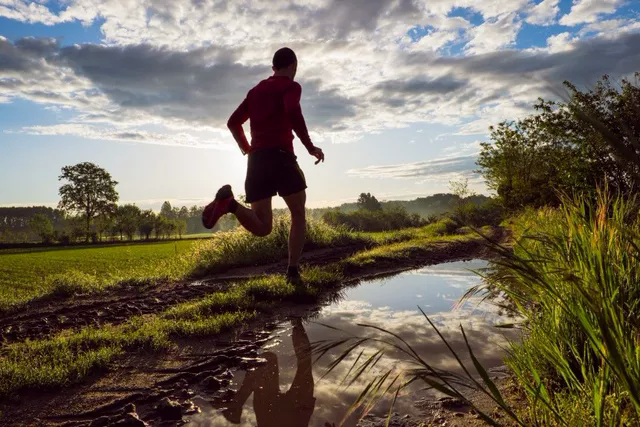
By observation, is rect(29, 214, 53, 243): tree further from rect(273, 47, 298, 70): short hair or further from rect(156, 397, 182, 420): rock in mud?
rect(156, 397, 182, 420): rock in mud

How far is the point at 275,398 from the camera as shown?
251 cm

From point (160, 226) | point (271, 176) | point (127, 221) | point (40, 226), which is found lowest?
point (271, 176)

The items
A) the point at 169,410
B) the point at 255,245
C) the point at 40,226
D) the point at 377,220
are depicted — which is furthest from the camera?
the point at 40,226

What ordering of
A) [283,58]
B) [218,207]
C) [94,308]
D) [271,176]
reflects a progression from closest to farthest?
[218,207] < [271,176] < [283,58] < [94,308]

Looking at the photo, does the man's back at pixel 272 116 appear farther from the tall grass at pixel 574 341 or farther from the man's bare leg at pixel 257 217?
the tall grass at pixel 574 341

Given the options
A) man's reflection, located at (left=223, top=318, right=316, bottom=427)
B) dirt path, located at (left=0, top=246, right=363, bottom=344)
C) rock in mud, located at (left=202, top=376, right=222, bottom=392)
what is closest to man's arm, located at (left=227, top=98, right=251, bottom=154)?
dirt path, located at (left=0, top=246, right=363, bottom=344)

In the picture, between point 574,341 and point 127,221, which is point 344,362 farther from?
point 127,221

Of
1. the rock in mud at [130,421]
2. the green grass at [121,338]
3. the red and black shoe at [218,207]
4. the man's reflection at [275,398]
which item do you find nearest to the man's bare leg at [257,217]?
the red and black shoe at [218,207]

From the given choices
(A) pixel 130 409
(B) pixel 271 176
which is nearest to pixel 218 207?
(B) pixel 271 176

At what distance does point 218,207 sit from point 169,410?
8.10ft

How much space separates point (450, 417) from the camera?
2154mm

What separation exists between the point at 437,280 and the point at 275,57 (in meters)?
4.08

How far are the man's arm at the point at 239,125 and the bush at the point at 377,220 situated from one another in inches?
1030

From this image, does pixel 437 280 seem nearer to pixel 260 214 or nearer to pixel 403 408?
pixel 260 214
